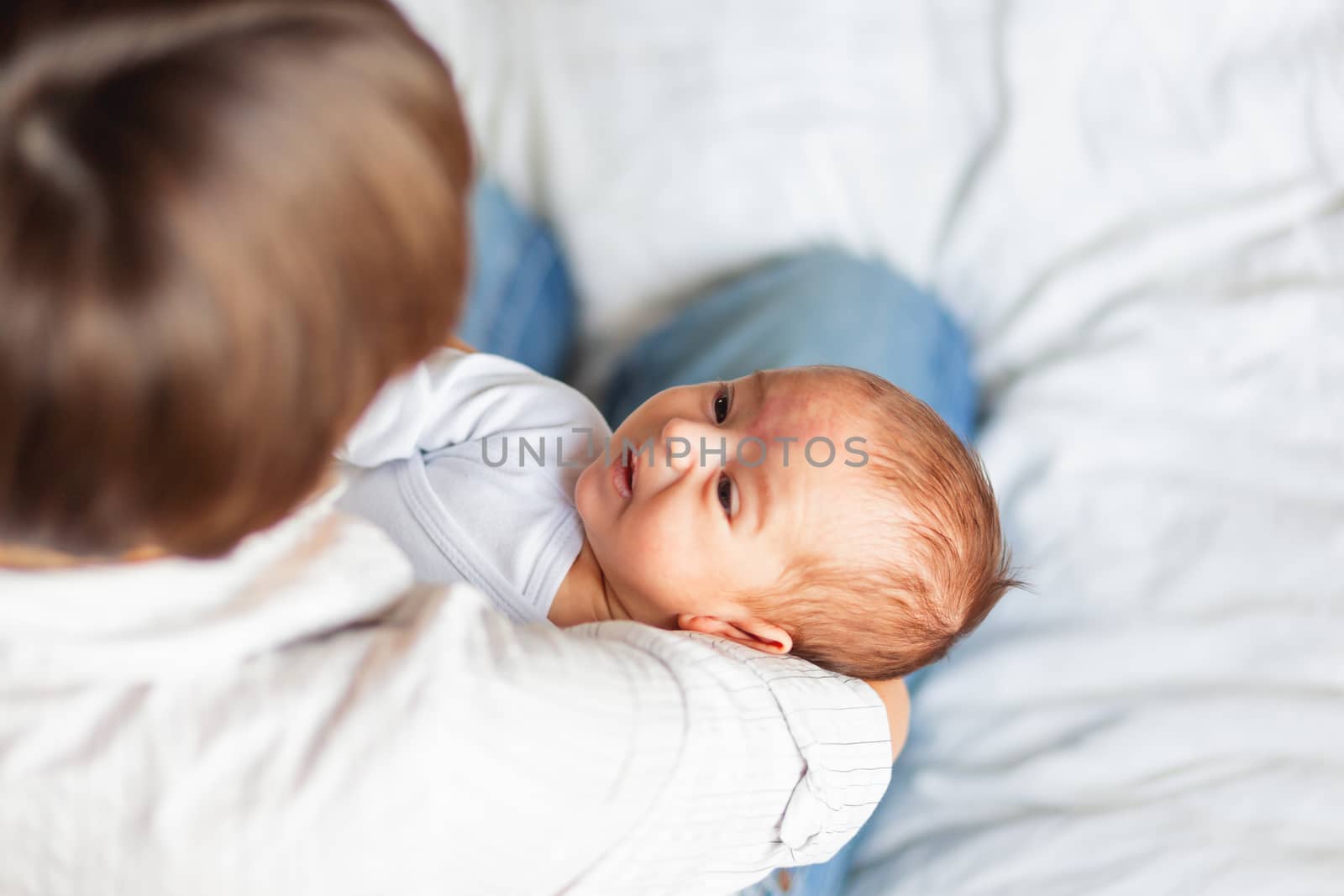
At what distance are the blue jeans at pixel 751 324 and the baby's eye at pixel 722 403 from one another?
0.67 ft

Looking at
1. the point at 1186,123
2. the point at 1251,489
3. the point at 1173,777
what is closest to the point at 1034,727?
the point at 1173,777

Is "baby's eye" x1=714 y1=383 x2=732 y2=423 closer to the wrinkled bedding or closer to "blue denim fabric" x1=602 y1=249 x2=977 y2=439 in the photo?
"blue denim fabric" x1=602 y1=249 x2=977 y2=439

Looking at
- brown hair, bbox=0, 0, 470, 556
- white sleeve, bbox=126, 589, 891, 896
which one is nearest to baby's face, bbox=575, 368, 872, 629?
white sleeve, bbox=126, 589, 891, 896

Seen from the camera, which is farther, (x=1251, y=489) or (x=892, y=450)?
(x=1251, y=489)

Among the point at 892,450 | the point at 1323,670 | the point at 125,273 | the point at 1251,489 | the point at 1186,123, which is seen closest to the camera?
the point at 125,273

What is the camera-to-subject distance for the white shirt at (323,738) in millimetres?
533

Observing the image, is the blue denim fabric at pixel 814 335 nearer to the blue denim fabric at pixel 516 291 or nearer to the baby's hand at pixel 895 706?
the blue denim fabric at pixel 516 291

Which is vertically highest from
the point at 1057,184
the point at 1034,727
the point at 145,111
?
the point at 145,111

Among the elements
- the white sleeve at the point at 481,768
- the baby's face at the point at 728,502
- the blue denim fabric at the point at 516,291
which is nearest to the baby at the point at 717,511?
the baby's face at the point at 728,502

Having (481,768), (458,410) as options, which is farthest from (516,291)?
(481,768)

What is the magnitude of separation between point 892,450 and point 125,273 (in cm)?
68

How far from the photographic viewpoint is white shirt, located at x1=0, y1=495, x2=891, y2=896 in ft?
1.75

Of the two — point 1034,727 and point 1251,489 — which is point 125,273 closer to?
point 1034,727

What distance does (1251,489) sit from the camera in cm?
121
